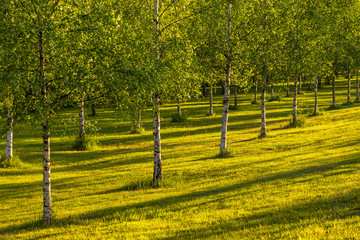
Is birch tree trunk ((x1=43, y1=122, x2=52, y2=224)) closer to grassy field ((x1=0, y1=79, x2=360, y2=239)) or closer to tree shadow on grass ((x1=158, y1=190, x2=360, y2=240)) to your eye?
grassy field ((x1=0, y1=79, x2=360, y2=239))

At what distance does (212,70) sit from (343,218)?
18.6 metres

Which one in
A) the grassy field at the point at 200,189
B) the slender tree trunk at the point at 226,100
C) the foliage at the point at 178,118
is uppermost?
the slender tree trunk at the point at 226,100

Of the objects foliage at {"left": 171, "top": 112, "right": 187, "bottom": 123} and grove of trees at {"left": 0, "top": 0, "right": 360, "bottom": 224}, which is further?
foliage at {"left": 171, "top": 112, "right": 187, "bottom": 123}

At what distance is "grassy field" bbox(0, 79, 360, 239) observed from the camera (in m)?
12.0

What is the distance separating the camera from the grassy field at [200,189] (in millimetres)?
11961

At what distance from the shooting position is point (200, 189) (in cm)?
1814

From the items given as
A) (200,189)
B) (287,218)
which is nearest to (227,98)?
(200,189)

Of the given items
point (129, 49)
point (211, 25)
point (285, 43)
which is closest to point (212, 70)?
point (211, 25)

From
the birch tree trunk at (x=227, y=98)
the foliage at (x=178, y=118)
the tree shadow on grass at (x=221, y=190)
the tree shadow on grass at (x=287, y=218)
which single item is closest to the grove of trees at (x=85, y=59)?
the tree shadow on grass at (x=221, y=190)

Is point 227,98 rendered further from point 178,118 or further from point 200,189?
point 178,118

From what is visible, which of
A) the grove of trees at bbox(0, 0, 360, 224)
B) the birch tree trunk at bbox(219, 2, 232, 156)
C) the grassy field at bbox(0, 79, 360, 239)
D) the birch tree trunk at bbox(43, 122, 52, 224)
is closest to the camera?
the grassy field at bbox(0, 79, 360, 239)

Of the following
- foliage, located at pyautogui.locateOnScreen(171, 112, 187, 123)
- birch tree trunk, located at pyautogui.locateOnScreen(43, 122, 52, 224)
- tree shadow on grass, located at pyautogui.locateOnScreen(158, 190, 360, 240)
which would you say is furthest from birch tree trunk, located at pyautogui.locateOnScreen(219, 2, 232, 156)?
foliage, located at pyautogui.locateOnScreen(171, 112, 187, 123)

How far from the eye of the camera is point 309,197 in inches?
546

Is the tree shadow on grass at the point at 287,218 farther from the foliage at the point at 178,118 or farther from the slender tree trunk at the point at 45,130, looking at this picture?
the foliage at the point at 178,118
